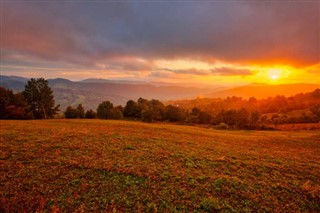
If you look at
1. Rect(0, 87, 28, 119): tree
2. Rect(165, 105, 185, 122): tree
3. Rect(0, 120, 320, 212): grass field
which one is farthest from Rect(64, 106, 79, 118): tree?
Rect(0, 120, 320, 212): grass field

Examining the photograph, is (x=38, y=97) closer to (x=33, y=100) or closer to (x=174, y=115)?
(x=33, y=100)

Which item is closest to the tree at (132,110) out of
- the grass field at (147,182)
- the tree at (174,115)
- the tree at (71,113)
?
the tree at (174,115)

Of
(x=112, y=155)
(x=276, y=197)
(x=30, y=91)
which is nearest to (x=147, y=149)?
(x=112, y=155)

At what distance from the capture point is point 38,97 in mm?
72750

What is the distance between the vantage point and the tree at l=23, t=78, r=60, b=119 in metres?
71.8

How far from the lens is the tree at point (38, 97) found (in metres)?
71.8

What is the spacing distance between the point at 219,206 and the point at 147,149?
8710 mm

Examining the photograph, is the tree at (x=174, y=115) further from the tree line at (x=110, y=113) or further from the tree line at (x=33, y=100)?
the tree line at (x=33, y=100)

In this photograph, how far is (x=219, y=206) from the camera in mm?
7758

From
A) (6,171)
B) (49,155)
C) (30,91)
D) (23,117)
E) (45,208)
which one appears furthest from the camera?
(30,91)

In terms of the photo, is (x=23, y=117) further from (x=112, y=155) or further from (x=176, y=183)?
(x=176, y=183)

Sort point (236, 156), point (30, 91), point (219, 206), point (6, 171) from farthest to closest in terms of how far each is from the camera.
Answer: point (30, 91) → point (236, 156) → point (6, 171) → point (219, 206)

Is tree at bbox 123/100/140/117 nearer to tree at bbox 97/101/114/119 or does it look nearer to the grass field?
tree at bbox 97/101/114/119

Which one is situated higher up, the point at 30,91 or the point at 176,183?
the point at 30,91
